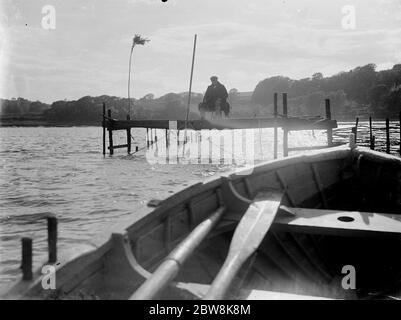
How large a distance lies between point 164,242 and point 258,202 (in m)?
1.53

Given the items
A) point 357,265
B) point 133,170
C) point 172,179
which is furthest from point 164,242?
point 133,170

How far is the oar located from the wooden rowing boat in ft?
0.12

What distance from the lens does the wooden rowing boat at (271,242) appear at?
305cm

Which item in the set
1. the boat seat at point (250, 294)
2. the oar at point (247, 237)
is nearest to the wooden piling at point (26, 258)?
the boat seat at point (250, 294)

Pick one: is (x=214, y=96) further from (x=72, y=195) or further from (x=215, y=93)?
(x=72, y=195)

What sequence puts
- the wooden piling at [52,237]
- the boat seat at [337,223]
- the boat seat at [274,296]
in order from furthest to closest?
the boat seat at [337,223], the boat seat at [274,296], the wooden piling at [52,237]

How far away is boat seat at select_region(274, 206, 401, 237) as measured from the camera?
14.6ft

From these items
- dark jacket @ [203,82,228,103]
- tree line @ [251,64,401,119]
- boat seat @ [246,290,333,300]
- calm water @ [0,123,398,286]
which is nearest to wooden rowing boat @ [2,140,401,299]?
boat seat @ [246,290,333,300]

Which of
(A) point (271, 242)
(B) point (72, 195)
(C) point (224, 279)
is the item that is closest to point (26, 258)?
(C) point (224, 279)

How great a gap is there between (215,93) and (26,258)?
→ 1741 cm

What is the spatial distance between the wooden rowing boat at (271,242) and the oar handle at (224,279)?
0.10ft

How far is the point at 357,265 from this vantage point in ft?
19.0

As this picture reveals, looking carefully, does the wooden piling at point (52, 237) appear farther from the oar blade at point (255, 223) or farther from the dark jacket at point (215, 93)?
the dark jacket at point (215, 93)
